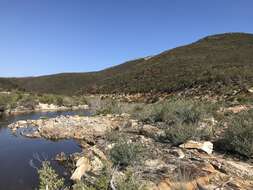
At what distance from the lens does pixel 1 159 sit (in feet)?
28.7

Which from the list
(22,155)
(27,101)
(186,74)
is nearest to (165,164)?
(22,155)

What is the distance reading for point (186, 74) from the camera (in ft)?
108

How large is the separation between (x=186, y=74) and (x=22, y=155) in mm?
26105

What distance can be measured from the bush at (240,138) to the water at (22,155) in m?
4.20

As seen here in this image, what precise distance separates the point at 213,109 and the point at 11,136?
878 centimetres

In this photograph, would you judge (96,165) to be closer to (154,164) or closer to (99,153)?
(99,153)

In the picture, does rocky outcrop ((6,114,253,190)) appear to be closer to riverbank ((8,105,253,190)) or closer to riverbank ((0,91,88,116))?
riverbank ((8,105,253,190))

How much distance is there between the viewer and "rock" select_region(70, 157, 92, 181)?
6128 mm

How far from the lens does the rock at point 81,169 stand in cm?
613

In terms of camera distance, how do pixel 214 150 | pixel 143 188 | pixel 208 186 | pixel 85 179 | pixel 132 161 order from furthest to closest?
pixel 214 150
pixel 132 161
pixel 85 179
pixel 208 186
pixel 143 188

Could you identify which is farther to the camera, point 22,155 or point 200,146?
point 22,155

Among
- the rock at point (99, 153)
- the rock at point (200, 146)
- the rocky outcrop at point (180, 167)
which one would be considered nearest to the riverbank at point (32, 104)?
the rock at point (99, 153)

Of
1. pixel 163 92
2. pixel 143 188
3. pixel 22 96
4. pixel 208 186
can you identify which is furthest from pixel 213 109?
pixel 22 96

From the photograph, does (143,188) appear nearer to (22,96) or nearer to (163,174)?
(163,174)
